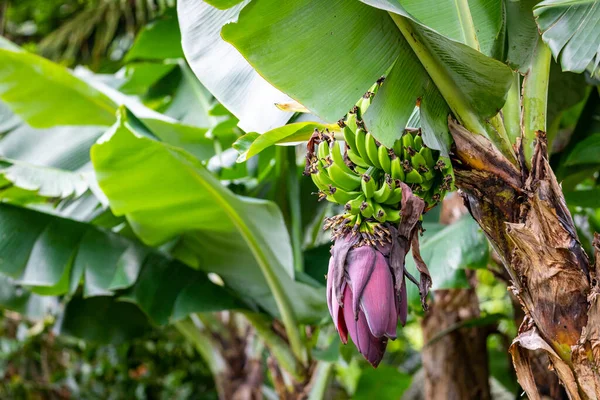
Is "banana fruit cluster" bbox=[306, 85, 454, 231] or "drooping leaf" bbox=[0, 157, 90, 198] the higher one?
"banana fruit cluster" bbox=[306, 85, 454, 231]

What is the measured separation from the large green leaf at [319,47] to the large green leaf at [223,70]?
220mm

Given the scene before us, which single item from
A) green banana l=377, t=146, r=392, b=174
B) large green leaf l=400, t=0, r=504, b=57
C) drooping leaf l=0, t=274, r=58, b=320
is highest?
large green leaf l=400, t=0, r=504, b=57

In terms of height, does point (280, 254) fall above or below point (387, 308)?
below

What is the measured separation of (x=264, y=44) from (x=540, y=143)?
0.50 metres

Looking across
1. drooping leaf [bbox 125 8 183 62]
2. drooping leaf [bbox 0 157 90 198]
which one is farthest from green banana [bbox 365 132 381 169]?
drooping leaf [bbox 125 8 183 62]

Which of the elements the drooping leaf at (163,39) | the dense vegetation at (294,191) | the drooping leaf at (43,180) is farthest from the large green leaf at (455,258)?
the drooping leaf at (163,39)

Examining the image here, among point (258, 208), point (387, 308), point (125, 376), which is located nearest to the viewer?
point (387, 308)

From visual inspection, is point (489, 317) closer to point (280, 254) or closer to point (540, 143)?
point (280, 254)

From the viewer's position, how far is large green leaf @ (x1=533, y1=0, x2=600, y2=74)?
98cm

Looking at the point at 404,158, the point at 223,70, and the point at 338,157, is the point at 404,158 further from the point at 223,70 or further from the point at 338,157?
the point at 223,70

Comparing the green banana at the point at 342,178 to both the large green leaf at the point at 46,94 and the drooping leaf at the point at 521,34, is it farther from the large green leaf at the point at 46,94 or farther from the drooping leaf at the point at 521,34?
the large green leaf at the point at 46,94

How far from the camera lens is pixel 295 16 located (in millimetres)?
1001

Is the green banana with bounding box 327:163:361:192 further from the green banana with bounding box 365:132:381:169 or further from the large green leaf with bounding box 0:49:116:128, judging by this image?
the large green leaf with bounding box 0:49:116:128

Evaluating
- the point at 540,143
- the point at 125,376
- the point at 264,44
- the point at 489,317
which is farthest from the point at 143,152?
the point at 125,376
